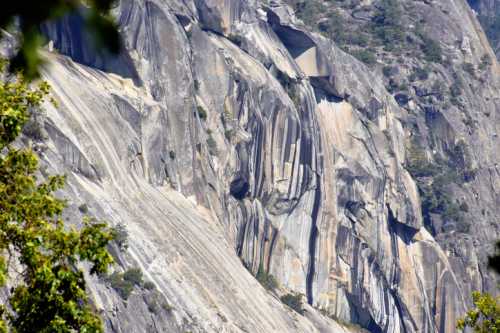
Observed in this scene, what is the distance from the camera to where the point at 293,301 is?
214 ft

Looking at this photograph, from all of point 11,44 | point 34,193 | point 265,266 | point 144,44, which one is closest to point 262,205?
point 265,266

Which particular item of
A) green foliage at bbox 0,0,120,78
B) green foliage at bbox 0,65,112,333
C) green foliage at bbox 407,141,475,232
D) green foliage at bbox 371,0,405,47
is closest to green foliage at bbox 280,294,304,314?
green foliage at bbox 407,141,475,232

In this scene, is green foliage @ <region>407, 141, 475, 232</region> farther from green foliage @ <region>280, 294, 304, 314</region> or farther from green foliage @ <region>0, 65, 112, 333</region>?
green foliage @ <region>0, 65, 112, 333</region>

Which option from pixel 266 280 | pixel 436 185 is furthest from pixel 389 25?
pixel 266 280

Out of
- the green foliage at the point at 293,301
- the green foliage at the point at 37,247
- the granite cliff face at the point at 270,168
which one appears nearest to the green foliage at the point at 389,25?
the granite cliff face at the point at 270,168

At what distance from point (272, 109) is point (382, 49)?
127 ft

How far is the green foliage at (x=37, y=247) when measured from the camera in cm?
1441

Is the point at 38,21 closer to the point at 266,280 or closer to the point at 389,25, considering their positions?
the point at 266,280

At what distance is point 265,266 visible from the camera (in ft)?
223

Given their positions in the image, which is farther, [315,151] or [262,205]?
[315,151]

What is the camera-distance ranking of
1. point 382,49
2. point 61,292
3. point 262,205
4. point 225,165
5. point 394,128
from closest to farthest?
point 61,292
point 225,165
point 262,205
point 394,128
point 382,49

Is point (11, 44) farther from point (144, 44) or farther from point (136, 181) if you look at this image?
point (144, 44)

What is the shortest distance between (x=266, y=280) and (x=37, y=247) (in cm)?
5125

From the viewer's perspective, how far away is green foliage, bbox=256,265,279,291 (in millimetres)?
65062
